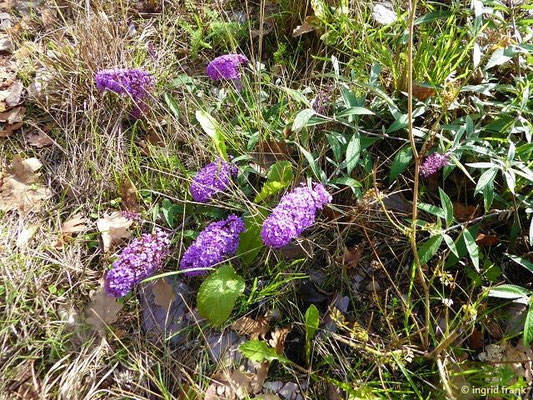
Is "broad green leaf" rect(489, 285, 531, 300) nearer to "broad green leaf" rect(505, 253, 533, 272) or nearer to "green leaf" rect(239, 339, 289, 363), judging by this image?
"broad green leaf" rect(505, 253, 533, 272)

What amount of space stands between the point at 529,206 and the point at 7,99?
275 centimetres

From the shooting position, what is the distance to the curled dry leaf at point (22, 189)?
228 cm

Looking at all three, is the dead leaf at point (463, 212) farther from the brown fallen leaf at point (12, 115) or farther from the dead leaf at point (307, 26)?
the brown fallen leaf at point (12, 115)

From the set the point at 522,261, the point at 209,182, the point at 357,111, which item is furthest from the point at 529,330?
the point at 209,182

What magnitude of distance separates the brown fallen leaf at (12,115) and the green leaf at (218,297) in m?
1.62

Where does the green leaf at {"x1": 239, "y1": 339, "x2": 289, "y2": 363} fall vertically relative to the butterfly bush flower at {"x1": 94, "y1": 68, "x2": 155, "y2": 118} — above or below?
below

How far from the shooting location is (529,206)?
174cm

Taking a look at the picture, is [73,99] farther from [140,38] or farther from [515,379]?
[515,379]

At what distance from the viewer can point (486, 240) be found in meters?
1.86

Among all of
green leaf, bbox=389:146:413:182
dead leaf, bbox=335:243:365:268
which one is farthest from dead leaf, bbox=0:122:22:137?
green leaf, bbox=389:146:413:182

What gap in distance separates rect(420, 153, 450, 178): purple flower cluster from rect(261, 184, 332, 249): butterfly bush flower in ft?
1.34

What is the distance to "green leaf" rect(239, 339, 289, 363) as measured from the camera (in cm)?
172

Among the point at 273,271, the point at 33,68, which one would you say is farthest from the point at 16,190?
the point at 273,271

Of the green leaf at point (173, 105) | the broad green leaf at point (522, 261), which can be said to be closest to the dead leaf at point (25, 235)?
the green leaf at point (173, 105)
